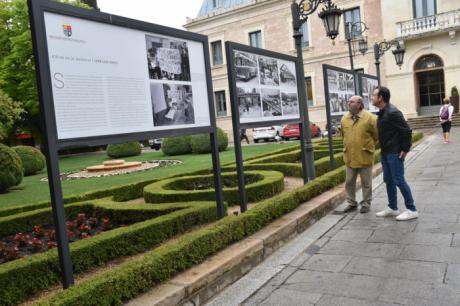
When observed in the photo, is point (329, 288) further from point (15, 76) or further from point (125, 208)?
→ point (15, 76)

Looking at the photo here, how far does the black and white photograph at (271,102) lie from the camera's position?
22.5 feet

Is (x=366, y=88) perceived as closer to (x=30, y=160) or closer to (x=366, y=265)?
(x=366, y=265)

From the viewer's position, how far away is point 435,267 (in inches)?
163

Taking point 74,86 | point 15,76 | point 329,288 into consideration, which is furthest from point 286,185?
point 15,76

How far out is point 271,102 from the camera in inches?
278

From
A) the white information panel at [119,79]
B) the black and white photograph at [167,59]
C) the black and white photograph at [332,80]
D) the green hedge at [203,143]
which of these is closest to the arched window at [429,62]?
the green hedge at [203,143]

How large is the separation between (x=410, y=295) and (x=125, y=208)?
163 inches

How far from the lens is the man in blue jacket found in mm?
5988

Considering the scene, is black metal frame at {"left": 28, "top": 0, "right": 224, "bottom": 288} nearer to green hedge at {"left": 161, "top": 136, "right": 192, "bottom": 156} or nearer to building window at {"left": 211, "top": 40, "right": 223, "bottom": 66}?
green hedge at {"left": 161, "top": 136, "right": 192, "bottom": 156}

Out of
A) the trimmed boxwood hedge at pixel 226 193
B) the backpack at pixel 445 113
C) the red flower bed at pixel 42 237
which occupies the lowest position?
the red flower bed at pixel 42 237

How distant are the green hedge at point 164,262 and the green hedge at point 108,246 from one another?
1.58 ft

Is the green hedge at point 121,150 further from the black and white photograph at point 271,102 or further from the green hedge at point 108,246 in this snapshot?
the green hedge at point 108,246

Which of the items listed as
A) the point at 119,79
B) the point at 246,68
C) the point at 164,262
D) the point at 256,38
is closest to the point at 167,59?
the point at 119,79

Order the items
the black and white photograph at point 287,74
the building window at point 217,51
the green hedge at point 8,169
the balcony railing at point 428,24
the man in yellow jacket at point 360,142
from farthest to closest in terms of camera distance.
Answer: the building window at point 217,51 < the balcony railing at point 428,24 < the green hedge at point 8,169 < the black and white photograph at point 287,74 < the man in yellow jacket at point 360,142
